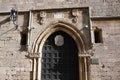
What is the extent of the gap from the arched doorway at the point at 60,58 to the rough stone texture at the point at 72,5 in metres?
1.24

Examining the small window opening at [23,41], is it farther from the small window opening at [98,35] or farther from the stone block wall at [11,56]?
the small window opening at [98,35]

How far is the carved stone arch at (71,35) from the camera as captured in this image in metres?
8.24

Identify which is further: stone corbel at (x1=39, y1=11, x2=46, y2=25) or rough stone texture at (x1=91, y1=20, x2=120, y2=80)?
stone corbel at (x1=39, y1=11, x2=46, y2=25)

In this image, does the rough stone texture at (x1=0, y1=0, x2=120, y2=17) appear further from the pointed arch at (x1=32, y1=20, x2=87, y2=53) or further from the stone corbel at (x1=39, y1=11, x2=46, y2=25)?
the pointed arch at (x1=32, y1=20, x2=87, y2=53)

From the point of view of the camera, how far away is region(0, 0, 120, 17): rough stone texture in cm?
895

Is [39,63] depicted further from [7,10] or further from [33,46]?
[7,10]

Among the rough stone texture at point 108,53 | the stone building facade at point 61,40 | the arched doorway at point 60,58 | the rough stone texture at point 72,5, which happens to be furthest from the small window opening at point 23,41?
the rough stone texture at point 108,53

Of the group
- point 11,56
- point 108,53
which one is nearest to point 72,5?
point 108,53

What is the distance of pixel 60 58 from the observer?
340 inches

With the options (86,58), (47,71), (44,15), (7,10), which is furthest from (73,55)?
(7,10)

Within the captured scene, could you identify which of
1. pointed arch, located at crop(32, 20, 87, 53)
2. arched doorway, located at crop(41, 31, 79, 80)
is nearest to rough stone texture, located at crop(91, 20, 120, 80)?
A: pointed arch, located at crop(32, 20, 87, 53)

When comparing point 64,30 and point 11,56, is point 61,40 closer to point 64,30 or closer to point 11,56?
point 64,30

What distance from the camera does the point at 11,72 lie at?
8.42 m

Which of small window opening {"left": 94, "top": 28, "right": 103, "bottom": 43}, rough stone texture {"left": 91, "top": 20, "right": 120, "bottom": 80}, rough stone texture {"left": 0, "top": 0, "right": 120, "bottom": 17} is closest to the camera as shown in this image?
rough stone texture {"left": 91, "top": 20, "right": 120, "bottom": 80}
